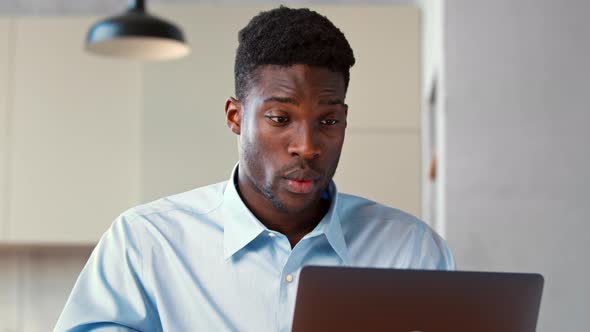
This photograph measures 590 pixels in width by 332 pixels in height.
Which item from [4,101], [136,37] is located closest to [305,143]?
[136,37]

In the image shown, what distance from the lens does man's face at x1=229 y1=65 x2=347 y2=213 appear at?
124 cm

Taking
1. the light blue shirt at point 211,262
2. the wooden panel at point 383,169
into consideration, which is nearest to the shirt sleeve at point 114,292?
the light blue shirt at point 211,262

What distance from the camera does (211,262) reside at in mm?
1296

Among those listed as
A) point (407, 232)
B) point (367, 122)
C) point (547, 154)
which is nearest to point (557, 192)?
point (547, 154)

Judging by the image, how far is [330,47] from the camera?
1.28 metres

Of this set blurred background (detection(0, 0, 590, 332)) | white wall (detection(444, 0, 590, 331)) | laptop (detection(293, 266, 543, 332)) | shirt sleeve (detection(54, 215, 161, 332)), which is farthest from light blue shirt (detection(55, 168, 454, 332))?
blurred background (detection(0, 0, 590, 332))

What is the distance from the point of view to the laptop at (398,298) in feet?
3.22

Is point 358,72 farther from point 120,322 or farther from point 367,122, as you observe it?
point 120,322

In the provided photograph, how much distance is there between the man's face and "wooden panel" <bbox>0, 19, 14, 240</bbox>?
2763 millimetres

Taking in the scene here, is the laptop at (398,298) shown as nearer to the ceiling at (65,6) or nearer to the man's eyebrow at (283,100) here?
the man's eyebrow at (283,100)

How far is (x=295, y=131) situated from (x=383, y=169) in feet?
7.89

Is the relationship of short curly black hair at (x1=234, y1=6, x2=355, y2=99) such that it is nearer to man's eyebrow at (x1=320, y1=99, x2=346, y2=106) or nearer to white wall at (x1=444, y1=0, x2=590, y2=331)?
man's eyebrow at (x1=320, y1=99, x2=346, y2=106)

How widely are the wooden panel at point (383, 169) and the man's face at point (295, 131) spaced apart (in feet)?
7.63

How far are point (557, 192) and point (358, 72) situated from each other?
1596 mm
